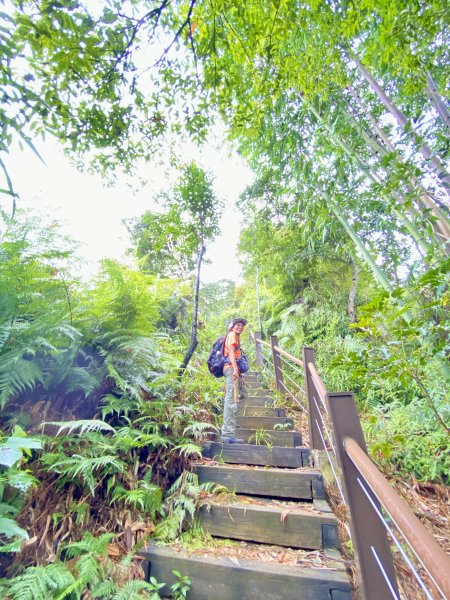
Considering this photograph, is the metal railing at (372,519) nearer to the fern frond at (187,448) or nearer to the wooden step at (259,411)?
the fern frond at (187,448)

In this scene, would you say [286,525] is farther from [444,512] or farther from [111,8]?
[111,8]

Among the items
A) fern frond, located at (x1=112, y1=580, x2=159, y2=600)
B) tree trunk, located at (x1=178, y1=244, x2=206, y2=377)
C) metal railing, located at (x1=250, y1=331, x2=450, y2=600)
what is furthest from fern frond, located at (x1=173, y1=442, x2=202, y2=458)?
metal railing, located at (x1=250, y1=331, x2=450, y2=600)

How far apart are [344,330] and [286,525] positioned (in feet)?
15.0

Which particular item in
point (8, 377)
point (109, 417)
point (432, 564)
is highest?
point (8, 377)

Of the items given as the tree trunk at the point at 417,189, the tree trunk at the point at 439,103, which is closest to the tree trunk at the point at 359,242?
the tree trunk at the point at 417,189

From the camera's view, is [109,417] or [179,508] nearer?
[179,508]

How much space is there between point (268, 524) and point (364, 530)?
1.00 m

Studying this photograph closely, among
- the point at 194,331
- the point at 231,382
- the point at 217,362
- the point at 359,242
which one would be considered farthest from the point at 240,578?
the point at 359,242

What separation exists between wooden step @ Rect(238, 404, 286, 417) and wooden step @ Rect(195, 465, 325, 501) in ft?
4.65

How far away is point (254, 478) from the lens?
2.29 metres

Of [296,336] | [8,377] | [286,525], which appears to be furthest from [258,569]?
[296,336]

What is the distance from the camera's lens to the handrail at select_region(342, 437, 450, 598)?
1.82 ft

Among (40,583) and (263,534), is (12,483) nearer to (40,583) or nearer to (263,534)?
(40,583)

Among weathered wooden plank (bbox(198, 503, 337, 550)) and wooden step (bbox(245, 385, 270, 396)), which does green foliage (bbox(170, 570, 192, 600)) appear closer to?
weathered wooden plank (bbox(198, 503, 337, 550))
